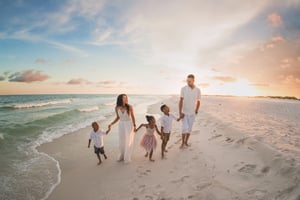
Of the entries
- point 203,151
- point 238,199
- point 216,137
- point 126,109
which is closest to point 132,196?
point 238,199

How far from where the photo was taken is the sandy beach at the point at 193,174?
3.94 metres

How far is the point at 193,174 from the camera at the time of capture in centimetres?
501

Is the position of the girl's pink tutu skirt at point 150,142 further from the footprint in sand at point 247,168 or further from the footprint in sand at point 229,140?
the footprint in sand at point 229,140

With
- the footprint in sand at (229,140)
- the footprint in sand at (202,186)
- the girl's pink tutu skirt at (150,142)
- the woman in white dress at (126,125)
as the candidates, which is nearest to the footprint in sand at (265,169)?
the footprint in sand at (202,186)

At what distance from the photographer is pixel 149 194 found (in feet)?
14.3

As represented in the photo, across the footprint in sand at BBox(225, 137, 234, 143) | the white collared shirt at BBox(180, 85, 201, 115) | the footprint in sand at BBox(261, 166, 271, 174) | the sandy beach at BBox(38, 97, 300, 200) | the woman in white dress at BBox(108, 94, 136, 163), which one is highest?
the white collared shirt at BBox(180, 85, 201, 115)

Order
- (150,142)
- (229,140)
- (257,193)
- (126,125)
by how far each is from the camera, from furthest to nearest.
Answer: (229,140) < (150,142) < (126,125) < (257,193)

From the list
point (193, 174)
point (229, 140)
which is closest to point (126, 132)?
point (193, 174)

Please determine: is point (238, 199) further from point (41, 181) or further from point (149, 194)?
point (41, 181)

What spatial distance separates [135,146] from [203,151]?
3.01m

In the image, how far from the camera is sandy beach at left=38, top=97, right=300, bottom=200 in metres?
3.94

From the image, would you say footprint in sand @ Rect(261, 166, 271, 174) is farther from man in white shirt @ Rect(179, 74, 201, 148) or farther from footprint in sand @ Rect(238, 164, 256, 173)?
man in white shirt @ Rect(179, 74, 201, 148)

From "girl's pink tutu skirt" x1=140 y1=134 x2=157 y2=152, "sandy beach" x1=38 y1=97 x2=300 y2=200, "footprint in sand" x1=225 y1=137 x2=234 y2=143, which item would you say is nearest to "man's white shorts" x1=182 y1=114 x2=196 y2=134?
"sandy beach" x1=38 y1=97 x2=300 y2=200

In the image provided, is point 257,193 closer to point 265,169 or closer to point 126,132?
point 265,169
